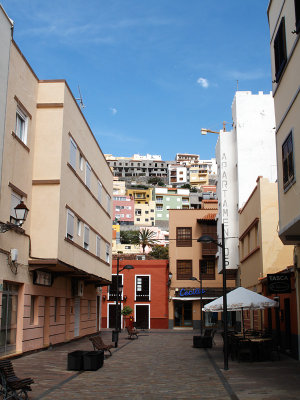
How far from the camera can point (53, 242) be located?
62.1 feet

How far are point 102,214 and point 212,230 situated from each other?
18479 mm

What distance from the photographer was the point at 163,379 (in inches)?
516

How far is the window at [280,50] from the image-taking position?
13.3 meters

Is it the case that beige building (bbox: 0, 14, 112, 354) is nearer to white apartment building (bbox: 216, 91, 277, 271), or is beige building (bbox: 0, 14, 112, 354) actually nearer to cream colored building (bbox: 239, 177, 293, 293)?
cream colored building (bbox: 239, 177, 293, 293)

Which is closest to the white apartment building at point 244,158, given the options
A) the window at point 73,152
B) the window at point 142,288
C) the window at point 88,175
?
the window at point 88,175

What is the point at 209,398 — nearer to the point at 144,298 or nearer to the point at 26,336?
the point at 26,336

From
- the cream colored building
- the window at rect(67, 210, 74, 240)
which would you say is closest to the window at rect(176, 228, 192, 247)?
the cream colored building

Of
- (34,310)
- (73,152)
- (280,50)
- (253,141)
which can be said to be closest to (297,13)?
(280,50)

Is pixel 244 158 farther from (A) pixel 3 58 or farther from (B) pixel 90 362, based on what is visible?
(B) pixel 90 362

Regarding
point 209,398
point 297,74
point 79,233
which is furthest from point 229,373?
point 79,233

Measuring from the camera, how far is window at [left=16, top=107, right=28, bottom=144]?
18.0m

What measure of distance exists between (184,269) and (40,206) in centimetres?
2954

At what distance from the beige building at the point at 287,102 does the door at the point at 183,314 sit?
32144 mm

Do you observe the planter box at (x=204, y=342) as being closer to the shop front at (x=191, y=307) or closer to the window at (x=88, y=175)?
the window at (x=88, y=175)
